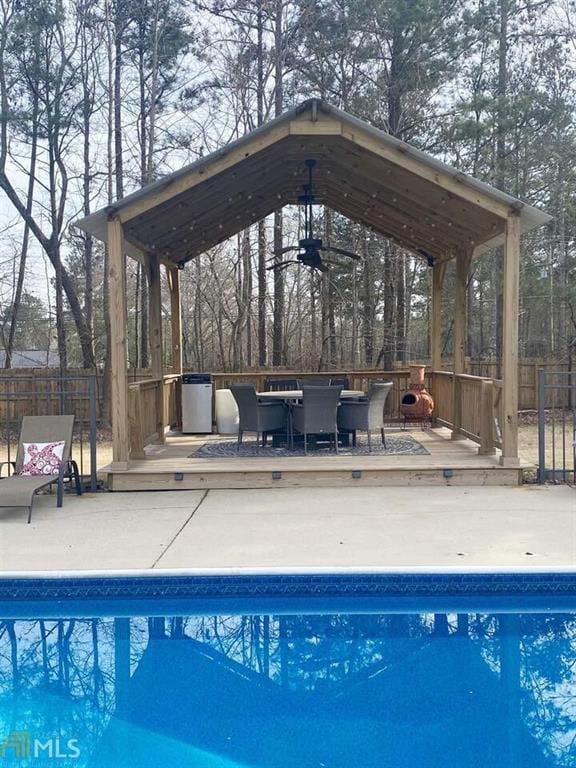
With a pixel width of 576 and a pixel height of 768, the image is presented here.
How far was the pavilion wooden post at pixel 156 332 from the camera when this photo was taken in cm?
940

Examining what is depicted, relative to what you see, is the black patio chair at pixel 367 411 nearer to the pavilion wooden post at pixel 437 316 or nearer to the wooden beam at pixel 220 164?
the pavilion wooden post at pixel 437 316

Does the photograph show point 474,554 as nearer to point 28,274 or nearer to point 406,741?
point 406,741

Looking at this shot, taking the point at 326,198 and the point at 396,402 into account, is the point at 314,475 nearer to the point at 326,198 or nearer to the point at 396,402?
the point at 396,402

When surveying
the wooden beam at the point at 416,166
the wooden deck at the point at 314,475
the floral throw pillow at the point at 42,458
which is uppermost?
the wooden beam at the point at 416,166

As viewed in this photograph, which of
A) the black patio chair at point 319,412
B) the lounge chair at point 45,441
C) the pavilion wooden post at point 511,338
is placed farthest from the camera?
the black patio chair at point 319,412

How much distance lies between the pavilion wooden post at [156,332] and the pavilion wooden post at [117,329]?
2069mm

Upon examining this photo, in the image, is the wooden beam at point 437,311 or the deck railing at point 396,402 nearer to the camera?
the deck railing at point 396,402

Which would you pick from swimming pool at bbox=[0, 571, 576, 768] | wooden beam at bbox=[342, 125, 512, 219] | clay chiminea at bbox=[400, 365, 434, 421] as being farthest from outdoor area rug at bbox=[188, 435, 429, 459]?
swimming pool at bbox=[0, 571, 576, 768]

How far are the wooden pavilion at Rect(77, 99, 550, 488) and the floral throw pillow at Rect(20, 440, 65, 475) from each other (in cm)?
66

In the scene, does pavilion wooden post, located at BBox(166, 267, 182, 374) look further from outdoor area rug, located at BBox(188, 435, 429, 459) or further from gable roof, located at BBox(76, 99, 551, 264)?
outdoor area rug, located at BBox(188, 435, 429, 459)

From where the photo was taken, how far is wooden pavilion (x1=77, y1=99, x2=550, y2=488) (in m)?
6.93

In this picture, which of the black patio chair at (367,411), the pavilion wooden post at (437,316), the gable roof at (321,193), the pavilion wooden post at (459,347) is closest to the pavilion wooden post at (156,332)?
the gable roof at (321,193)

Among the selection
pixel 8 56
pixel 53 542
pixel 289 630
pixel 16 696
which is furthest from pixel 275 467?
pixel 8 56

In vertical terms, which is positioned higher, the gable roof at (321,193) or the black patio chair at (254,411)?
the gable roof at (321,193)
